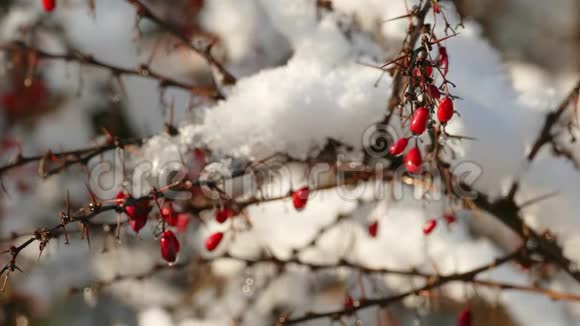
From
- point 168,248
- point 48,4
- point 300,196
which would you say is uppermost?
point 48,4

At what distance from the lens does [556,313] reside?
237 cm

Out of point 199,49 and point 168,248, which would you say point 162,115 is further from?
point 168,248

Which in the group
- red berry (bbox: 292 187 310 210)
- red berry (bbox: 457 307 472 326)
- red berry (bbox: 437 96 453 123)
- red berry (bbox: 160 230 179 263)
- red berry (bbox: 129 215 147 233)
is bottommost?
red berry (bbox: 457 307 472 326)

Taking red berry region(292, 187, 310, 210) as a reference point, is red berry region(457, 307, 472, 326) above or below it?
below

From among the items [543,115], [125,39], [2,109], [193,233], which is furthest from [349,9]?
[2,109]

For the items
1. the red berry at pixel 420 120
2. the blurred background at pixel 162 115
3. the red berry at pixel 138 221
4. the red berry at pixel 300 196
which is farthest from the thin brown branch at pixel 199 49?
the red berry at pixel 420 120

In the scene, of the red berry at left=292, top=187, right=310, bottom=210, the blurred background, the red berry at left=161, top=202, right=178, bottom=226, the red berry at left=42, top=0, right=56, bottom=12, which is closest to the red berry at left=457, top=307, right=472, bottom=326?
the blurred background

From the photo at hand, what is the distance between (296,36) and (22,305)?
120 inches

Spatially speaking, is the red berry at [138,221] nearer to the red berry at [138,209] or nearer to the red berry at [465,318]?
the red berry at [138,209]

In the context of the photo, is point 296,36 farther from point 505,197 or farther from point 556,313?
point 556,313

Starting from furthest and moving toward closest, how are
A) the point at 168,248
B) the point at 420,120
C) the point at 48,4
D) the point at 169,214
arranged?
the point at 48,4
the point at 169,214
the point at 168,248
the point at 420,120

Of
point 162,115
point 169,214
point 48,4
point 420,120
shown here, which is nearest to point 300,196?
point 169,214

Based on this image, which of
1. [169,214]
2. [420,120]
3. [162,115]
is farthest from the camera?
[162,115]

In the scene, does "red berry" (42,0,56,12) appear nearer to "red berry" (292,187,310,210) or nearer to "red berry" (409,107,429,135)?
"red berry" (292,187,310,210)
